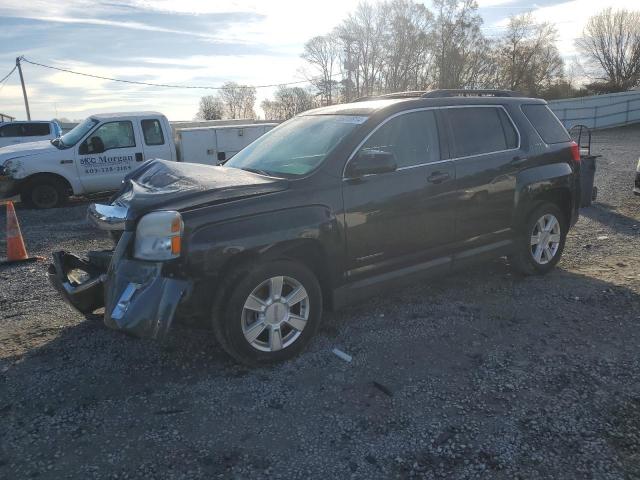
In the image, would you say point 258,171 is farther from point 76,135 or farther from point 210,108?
point 210,108

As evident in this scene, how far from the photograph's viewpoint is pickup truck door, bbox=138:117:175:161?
11109 millimetres

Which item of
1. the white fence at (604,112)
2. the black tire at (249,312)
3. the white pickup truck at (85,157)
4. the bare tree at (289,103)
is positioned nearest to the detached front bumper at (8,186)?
the white pickup truck at (85,157)

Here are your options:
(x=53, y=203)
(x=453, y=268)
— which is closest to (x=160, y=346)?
(x=453, y=268)

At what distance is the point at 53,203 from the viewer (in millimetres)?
10711

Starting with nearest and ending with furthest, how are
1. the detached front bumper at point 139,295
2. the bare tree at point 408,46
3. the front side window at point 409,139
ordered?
the detached front bumper at point 139,295 → the front side window at point 409,139 → the bare tree at point 408,46

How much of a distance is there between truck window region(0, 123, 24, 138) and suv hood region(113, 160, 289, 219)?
674 inches

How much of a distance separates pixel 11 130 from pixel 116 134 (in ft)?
32.6

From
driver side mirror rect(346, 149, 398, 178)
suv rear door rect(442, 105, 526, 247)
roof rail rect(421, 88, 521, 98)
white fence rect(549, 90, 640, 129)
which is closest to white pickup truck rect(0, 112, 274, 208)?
roof rail rect(421, 88, 521, 98)

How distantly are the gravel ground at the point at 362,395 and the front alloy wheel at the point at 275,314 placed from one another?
21 centimetres

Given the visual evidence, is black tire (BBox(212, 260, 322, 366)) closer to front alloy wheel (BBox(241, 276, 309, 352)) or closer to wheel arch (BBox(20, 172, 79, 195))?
front alloy wheel (BBox(241, 276, 309, 352))

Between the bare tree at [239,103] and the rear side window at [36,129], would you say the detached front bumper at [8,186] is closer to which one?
the rear side window at [36,129]

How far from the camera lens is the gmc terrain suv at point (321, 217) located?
128 inches

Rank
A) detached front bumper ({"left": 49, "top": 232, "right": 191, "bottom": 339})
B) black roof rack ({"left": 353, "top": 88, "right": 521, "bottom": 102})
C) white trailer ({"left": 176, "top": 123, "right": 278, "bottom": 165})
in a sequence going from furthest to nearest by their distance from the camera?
white trailer ({"left": 176, "top": 123, "right": 278, "bottom": 165}) → black roof rack ({"left": 353, "top": 88, "right": 521, "bottom": 102}) → detached front bumper ({"left": 49, "top": 232, "right": 191, "bottom": 339})

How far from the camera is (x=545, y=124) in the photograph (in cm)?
531
